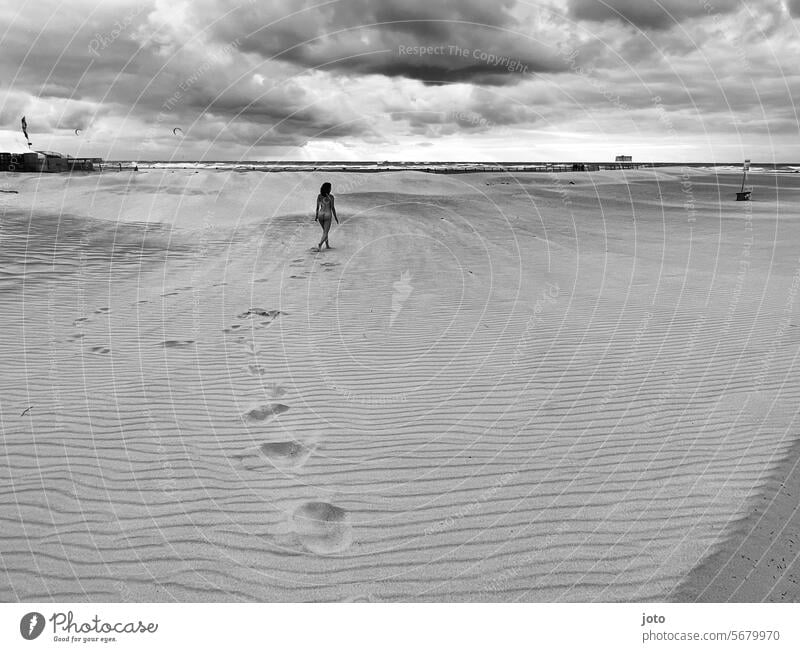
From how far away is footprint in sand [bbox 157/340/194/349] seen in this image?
29.4 feet

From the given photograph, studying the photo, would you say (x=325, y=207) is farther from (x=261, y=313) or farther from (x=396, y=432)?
(x=396, y=432)

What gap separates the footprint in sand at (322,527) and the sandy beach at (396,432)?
0.02 m

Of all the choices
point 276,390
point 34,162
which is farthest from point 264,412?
point 34,162

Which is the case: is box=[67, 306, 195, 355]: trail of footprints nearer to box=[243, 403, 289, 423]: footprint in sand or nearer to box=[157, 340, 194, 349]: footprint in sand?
box=[157, 340, 194, 349]: footprint in sand

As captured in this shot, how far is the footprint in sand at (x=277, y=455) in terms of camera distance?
5398 millimetres

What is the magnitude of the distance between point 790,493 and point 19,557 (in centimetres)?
613

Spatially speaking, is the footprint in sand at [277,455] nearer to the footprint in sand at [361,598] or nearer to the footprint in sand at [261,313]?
the footprint in sand at [361,598]

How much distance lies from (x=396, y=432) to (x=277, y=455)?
1.28 metres

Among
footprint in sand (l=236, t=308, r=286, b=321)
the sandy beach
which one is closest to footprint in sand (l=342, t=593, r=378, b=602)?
the sandy beach

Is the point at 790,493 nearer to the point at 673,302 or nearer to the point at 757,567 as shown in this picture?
the point at 757,567

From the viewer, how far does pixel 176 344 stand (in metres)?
9.09

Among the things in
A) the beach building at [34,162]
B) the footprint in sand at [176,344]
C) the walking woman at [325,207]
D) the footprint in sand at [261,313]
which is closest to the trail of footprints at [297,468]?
the footprint in sand at [176,344]
